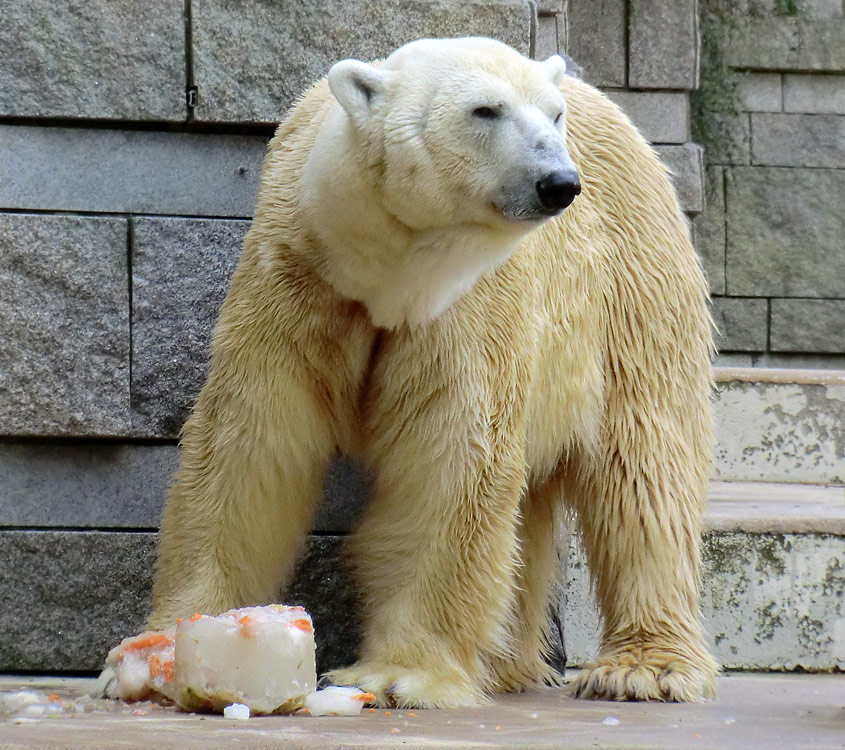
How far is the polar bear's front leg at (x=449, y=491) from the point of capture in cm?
329

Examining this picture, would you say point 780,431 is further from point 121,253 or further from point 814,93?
point 814,93

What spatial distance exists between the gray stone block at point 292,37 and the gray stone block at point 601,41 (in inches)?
148

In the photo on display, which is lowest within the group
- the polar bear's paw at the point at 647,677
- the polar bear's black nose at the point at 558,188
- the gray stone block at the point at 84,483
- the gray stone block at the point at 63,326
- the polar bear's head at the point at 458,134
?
the polar bear's paw at the point at 647,677

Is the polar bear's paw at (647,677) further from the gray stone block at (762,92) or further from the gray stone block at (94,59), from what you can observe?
the gray stone block at (762,92)

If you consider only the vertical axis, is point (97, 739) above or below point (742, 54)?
below

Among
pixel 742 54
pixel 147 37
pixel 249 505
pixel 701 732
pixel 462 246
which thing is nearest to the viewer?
pixel 701 732

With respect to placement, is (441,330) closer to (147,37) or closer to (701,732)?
(701,732)

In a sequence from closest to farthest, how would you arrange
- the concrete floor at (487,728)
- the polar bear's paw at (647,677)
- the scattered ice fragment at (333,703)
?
1. the concrete floor at (487,728)
2. the scattered ice fragment at (333,703)
3. the polar bear's paw at (647,677)

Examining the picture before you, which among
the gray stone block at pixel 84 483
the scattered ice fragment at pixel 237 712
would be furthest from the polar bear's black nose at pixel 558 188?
the gray stone block at pixel 84 483

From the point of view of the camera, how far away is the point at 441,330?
329 cm

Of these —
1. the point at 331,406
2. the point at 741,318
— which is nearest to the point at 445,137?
the point at 331,406

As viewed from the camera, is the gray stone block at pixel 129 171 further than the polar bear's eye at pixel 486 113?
Yes

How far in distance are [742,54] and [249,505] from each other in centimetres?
605

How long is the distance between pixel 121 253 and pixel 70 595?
0.93 m
